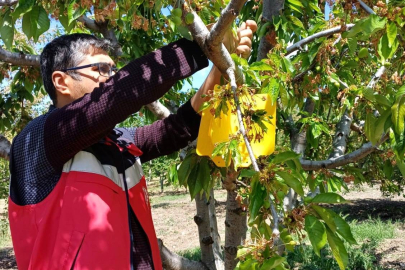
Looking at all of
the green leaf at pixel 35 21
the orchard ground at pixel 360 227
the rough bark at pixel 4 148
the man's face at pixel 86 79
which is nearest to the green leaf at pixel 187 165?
the man's face at pixel 86 79

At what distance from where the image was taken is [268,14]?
2246mm

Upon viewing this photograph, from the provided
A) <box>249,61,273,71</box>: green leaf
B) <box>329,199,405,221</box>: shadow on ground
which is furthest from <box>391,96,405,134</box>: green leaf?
<box>329,199,405,221</box>: shadow on ground

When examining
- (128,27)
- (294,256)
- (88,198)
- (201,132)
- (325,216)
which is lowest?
(294,256)

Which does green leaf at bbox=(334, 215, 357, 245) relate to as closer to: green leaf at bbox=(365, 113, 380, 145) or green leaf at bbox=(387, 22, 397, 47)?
green leaf at bbox=(365, 113, 380, 145)

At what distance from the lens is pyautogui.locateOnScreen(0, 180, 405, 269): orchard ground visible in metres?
6.56

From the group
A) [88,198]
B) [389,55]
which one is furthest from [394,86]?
[88,198]

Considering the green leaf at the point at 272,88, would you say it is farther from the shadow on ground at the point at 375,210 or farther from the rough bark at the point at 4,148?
the shadow on ground at the point at 375,210

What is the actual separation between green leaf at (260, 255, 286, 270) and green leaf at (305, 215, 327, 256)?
11 centimetres

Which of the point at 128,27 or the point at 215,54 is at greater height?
the point at 128,27

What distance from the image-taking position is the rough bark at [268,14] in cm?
217

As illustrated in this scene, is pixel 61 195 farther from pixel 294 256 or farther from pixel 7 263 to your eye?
pixel 7 263

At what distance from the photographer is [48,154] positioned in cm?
124

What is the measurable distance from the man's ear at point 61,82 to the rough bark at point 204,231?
171 centimetres

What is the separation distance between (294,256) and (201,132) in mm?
5483
